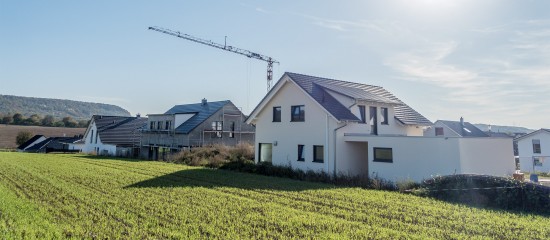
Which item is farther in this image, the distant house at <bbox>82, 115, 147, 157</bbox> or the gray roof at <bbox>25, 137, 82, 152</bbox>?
the gray roof at <bbox>25, 137, 82, 152</bbox>

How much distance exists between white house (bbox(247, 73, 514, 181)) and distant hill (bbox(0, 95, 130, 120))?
128m

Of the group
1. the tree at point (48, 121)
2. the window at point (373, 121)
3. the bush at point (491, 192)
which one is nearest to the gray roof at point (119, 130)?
the window at point (373, 121)

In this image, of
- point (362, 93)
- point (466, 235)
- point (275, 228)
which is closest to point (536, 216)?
point (466, 235)

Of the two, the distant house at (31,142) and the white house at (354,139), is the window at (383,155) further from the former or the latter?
the distant house at (31,142)

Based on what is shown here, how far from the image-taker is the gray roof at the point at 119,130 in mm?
45856

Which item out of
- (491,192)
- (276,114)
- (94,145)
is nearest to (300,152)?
(276,114)

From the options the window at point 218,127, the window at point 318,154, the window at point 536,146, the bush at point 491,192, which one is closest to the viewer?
the bush at point 491,192

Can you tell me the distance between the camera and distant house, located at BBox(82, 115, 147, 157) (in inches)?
1730

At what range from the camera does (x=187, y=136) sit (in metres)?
35.3

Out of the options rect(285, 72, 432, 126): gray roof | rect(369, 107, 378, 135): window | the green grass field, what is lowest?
the green grass field

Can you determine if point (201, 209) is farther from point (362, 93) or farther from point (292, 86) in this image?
point (362, 93)

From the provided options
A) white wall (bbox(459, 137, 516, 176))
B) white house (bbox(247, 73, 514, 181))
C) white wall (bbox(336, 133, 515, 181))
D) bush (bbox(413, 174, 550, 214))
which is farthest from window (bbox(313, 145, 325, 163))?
bush (bbox(413, 174, 550, 214))

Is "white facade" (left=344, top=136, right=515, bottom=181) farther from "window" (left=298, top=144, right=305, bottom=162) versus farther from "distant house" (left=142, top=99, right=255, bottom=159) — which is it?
"distant house" (left=142, top=99, right=255, bottom=159)

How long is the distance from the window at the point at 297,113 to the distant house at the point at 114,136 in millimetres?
26561
